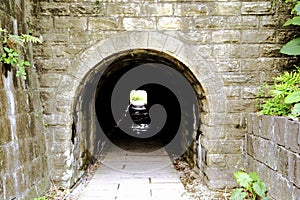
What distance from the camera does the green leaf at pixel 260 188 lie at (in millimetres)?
3115

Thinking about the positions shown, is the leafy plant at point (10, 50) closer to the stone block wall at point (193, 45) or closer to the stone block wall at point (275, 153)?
the stone block wall at point (193, 45)

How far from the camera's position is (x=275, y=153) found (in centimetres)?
300

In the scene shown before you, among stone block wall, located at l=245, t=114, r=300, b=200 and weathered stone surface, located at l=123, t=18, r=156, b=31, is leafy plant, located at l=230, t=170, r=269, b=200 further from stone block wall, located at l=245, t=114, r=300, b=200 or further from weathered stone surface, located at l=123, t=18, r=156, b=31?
weathered stone surface, located at l=123, t=18, r=156, b=31

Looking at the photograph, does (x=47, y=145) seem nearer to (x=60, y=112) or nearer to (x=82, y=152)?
(x=60, y=112)

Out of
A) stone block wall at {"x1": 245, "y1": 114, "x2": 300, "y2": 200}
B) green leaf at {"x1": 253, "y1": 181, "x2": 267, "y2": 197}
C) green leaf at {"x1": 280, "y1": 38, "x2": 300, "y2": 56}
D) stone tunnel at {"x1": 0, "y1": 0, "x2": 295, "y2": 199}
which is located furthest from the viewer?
stone tunnel at {"x1": 0, "y1": 0, "x2": 295, "y2": 199}

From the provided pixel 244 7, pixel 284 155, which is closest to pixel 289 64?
pixel 244 7

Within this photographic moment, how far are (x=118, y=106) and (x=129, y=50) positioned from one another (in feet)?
22.9

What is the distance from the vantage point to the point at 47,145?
154 inches

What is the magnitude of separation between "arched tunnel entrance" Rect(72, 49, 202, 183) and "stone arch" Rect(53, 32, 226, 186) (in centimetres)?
17

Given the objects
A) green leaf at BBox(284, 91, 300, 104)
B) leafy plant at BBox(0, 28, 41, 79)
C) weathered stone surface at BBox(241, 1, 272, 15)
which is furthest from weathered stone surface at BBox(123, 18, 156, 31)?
green leaf at BBox(284, 91, 300, 104)

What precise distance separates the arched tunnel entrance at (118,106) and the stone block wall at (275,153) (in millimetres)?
1083

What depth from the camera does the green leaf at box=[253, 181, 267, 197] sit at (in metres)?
3.12

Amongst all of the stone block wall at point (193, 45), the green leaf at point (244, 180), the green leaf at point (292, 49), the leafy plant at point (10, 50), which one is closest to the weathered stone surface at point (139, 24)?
the stone block wall at point (193, 45)

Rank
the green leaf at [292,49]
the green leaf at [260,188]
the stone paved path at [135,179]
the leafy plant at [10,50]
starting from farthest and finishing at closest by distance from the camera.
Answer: the stone paved path at [135,179]
the green leaf at [292,49]
the green leaf at [260,188]
the leafy plant at [10,50]
